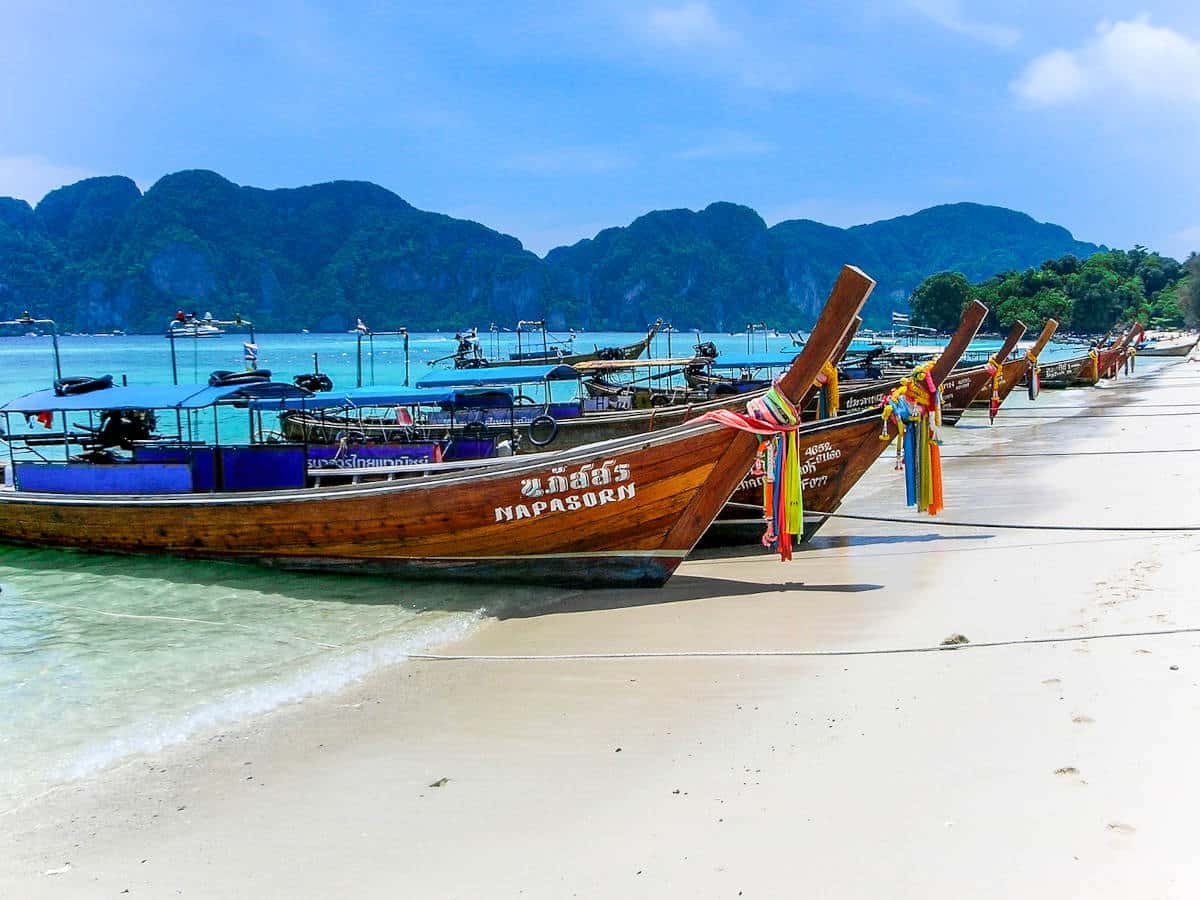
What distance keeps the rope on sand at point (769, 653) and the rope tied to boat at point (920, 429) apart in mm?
3802

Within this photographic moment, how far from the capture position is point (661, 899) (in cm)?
335

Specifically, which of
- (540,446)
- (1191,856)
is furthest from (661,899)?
(540,446)

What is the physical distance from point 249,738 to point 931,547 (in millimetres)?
7223

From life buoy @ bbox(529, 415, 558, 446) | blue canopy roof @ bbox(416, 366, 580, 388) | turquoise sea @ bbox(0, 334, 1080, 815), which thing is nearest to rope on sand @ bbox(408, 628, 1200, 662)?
turquoise sea @ bbox(0, 334, 1080, 815)

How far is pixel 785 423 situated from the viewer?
25.0 ft

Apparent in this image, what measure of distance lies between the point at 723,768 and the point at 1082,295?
356ft

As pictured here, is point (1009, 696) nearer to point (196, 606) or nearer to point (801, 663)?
point (801, 663)

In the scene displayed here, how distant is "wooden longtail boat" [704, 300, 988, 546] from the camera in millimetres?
10312

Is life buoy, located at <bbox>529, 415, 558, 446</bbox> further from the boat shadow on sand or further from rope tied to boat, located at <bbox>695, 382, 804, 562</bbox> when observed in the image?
rope tied to boat, located at <bbox>695, 382, 804, 562</bbox>

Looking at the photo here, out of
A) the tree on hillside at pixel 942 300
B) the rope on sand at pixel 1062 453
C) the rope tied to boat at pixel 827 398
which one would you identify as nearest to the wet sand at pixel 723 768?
the rope tied to boat at pixel 827 398

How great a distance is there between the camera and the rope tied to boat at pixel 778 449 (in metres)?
7.63

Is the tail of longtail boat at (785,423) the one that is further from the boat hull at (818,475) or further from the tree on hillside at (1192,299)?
the tree on hillside at (1192,299)

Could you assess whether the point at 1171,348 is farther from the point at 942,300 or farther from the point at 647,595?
the point at 647,595

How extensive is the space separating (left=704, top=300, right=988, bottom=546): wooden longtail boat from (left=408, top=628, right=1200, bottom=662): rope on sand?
13.0 feet
